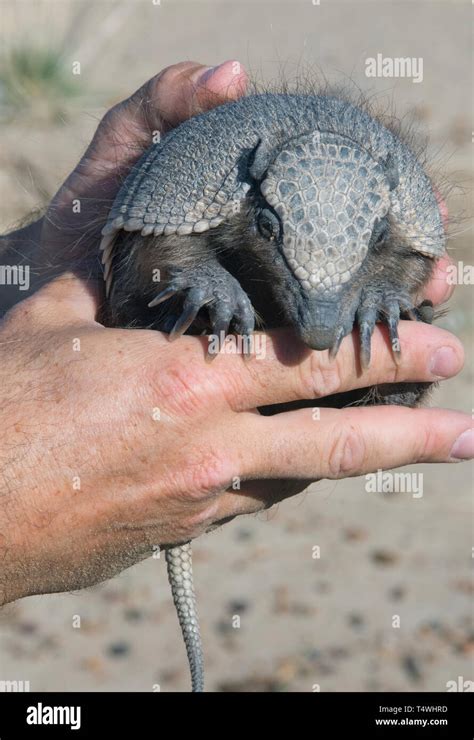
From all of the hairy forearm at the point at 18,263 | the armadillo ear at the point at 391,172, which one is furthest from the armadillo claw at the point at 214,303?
the hairy forearm at the point at 18,263

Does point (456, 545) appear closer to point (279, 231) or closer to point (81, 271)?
point (81, 271)

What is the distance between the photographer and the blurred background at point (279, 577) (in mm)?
6480

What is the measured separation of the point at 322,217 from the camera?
2492 millimetres

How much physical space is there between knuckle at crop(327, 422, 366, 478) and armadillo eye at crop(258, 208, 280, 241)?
585 mm

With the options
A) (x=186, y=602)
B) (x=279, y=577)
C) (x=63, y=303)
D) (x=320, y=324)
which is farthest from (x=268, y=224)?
(x=279, y=577)

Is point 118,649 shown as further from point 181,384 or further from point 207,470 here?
point 181,384

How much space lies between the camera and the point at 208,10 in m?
11.4

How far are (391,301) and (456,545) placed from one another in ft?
16.1

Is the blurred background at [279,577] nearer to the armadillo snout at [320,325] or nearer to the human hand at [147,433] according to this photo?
the human hand at [147,433]

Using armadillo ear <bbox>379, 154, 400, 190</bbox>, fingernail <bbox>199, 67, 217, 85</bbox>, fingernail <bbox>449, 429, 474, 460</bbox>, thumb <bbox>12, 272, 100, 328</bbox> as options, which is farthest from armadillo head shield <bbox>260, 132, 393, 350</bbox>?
fingernail <bbox>199, 67, 217, 85</bbox>

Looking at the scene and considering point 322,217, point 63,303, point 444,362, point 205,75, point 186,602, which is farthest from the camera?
point 205,75

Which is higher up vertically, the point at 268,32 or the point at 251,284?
the point at 268,32

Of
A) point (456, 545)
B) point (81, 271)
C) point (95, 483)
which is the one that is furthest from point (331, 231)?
point (456, 545)

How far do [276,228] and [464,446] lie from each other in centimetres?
91
